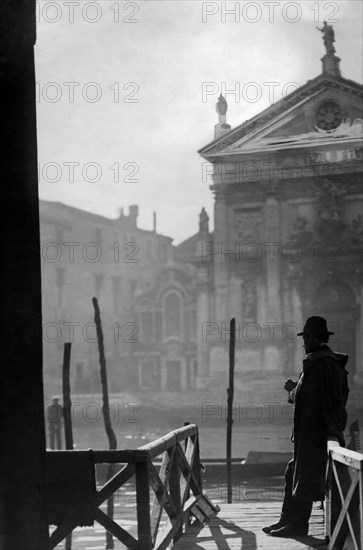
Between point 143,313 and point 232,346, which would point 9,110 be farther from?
point 143,313

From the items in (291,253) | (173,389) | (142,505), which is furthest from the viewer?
(173,389)

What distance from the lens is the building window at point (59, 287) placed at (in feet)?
189

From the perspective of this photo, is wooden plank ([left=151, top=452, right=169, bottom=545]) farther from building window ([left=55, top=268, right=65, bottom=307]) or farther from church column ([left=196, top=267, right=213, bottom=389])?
building window ([left=55, top=268, right=65, bottom=307])

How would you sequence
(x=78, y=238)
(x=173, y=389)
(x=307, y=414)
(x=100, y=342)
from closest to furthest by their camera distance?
(x=307, y=414) < (x=100, y=342) < (x=173, y=389) < (x=78, y=238)

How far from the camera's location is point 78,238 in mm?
61812

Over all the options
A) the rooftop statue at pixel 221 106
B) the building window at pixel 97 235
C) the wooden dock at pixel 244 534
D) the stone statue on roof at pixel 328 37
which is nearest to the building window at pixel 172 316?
the rooftop statue at pixel 221 106

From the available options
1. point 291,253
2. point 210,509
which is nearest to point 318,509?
point 210,509

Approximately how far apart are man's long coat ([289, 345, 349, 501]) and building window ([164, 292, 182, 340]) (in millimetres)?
42946

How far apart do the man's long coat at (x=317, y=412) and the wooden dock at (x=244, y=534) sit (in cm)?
35

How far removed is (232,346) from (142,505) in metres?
17.2

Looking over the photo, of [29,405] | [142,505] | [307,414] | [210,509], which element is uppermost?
[29,405]

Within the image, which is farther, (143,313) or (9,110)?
(143,313)

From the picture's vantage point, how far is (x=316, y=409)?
685 cm

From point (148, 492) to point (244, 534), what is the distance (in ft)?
5.53
